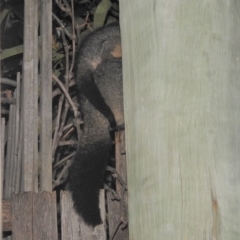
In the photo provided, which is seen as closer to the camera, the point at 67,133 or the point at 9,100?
the point at 9,100

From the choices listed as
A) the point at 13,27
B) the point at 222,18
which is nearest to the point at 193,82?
the point at 222,18

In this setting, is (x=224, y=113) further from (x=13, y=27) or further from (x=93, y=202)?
(x=13, y=27)

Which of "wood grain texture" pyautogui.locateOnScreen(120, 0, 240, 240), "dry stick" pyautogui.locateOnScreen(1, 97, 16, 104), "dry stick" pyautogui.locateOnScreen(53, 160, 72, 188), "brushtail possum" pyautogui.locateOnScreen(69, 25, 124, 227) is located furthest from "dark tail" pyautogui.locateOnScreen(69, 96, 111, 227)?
"wood grain texture" pyautogui.locateOnScreen(120, 0, 240, 240)

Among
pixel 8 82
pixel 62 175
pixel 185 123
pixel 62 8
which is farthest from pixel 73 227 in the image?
pixel 185 123

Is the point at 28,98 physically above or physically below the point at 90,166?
above

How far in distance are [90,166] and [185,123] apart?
2.26 metres

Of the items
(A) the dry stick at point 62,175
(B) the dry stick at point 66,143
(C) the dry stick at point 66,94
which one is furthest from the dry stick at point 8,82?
(A) the dry stick at point 62,175

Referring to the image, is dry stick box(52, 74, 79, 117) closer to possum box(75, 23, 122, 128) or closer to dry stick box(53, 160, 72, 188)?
possum box(75, 23, 122, 128)

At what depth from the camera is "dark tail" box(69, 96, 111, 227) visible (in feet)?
9.94

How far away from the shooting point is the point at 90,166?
353 centimetres

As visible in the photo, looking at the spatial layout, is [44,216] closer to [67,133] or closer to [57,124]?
[57,124]

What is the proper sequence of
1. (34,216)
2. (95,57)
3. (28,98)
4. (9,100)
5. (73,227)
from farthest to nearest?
(95,57) < (9,100) < (28,98) < (73,227) < (34,216)

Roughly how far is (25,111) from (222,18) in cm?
190

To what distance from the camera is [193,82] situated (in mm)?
1308
